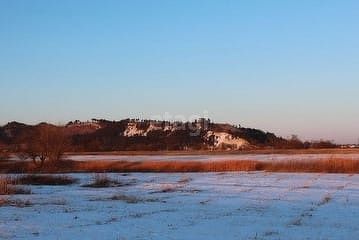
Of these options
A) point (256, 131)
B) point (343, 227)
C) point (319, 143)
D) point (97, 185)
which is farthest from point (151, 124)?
point (343, 227)

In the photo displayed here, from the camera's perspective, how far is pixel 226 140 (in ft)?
465

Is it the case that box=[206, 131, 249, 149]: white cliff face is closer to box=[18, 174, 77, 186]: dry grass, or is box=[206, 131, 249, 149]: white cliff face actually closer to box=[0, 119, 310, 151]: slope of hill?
box=[0, 119, 310, 151]: slope of hill

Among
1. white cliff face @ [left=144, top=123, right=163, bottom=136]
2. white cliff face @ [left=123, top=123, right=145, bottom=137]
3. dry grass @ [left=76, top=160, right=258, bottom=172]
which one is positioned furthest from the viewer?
white cliff face @ [left=144, top=123, right=163, bottom=136]

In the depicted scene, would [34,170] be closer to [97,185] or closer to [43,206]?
[97,185]

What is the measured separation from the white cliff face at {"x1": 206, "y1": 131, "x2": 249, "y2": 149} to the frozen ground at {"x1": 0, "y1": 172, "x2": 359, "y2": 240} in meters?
99.2

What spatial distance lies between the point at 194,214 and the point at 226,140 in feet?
394

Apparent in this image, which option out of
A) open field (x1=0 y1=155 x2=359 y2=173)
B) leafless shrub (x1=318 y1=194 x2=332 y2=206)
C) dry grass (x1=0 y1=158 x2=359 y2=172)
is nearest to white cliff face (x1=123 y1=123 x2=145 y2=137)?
open field (x1=0 y1=155 x2=359 y2=173)

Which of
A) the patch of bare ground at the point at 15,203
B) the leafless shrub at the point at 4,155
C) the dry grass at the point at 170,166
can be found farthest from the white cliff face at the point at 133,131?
the patch of bare ground at the point at 15,203

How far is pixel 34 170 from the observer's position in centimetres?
6262

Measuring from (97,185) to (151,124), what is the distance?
420ft

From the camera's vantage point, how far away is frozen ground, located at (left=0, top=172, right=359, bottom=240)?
1712cm

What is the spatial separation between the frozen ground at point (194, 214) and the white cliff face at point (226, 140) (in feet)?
325

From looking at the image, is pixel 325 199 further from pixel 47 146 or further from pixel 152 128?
pixel 152 128

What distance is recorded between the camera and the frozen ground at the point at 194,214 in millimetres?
17125
